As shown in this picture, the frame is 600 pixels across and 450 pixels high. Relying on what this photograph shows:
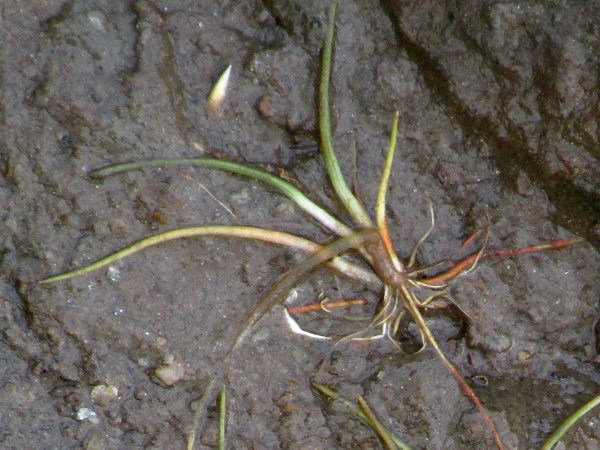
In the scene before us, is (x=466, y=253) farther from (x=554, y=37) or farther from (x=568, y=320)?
(x=554, y=37)

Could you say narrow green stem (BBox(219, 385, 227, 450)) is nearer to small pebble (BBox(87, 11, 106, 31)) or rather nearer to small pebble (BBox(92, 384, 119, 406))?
small pebble (BBox(92, 384, 119, 406))

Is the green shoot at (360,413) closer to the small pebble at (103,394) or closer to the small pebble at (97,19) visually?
the small pebble at (103,394)

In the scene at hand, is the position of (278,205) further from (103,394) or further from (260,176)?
(103,394)

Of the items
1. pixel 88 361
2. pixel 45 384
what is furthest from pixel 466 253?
pixel 45 384

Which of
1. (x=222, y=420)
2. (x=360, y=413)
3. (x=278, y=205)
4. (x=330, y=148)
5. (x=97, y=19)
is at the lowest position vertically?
(x=222, y=420)

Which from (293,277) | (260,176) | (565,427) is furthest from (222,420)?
(565,427)

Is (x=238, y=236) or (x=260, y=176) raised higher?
(x=260, y=176)

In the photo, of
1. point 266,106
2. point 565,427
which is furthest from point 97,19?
point 565,427
